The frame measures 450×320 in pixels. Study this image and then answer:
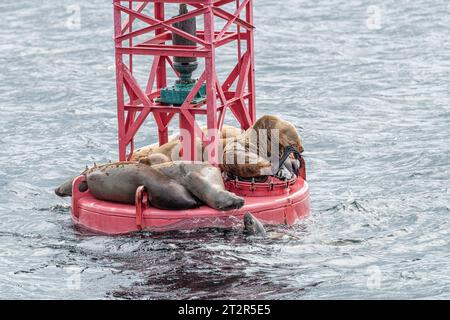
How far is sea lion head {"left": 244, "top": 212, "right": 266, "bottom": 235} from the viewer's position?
22734 millimetres

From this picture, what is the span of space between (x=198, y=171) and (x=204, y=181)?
33 cm

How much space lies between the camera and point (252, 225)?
2278 centimetres

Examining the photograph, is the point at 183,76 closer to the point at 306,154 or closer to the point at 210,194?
the point at 210,194

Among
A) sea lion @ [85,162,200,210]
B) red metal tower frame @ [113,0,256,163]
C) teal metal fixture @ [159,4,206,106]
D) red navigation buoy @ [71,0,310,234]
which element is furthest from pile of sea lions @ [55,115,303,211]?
teal metal fixture @ [159,4,206,106]

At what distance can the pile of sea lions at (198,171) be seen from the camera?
23094 millimetres

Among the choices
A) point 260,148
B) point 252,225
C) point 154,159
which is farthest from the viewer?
point 154,159

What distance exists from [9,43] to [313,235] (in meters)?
26.7

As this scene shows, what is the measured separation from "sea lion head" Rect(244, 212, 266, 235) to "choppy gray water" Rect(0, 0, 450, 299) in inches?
8.6

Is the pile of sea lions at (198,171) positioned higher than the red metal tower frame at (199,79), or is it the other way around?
the red metal tower frame at (199,79)

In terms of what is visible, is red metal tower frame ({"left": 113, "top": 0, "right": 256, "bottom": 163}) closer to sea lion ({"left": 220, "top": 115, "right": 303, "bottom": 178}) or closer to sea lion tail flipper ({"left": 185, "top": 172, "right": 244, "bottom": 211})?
sea lion ({"left": 220, "top": 115, "right": 303, "bottom": 178})

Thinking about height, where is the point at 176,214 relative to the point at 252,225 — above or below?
above

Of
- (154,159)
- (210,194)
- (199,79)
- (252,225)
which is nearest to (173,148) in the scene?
(154,159)

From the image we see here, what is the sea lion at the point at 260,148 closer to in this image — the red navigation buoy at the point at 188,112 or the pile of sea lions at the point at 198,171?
the pile of sea lions at the point at 198,171

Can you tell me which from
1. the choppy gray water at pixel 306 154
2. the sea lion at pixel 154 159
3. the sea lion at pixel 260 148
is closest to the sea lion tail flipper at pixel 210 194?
the choppy gray water at pixel 306 154
